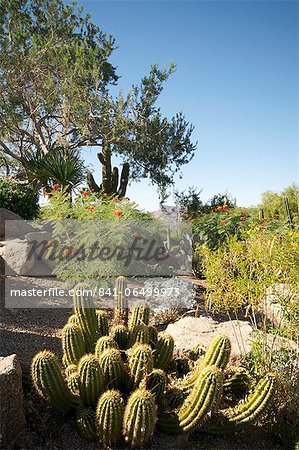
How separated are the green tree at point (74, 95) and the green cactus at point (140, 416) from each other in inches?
487

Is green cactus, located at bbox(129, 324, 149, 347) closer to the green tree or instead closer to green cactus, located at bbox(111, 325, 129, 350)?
green cactus, located at bbox(111, 325, 129, 350)

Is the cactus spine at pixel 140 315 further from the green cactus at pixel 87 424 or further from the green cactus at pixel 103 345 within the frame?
the green cactus at pixel 87 424

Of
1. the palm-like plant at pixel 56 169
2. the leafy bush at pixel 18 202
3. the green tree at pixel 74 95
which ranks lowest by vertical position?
the leafy bush at pixel 18 202

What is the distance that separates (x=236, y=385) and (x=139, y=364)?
3.20ft

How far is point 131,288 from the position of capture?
288 inches

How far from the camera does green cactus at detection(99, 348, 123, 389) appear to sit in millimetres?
3434

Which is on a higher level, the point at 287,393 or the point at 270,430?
the point at 287,393

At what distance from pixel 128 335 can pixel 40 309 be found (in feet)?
9.09

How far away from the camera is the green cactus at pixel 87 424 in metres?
3.26

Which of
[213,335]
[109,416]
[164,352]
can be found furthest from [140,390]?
[213,335]

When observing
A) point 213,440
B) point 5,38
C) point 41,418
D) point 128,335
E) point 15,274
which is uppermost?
point 5,38

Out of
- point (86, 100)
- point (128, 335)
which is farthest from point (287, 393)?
point (86, 100)

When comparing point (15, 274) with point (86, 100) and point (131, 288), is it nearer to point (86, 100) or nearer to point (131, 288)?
point (131, 288)

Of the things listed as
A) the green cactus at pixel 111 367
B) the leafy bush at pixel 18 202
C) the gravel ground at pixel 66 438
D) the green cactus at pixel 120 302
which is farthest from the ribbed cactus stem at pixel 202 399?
the leafy bush at pixel 18 202
